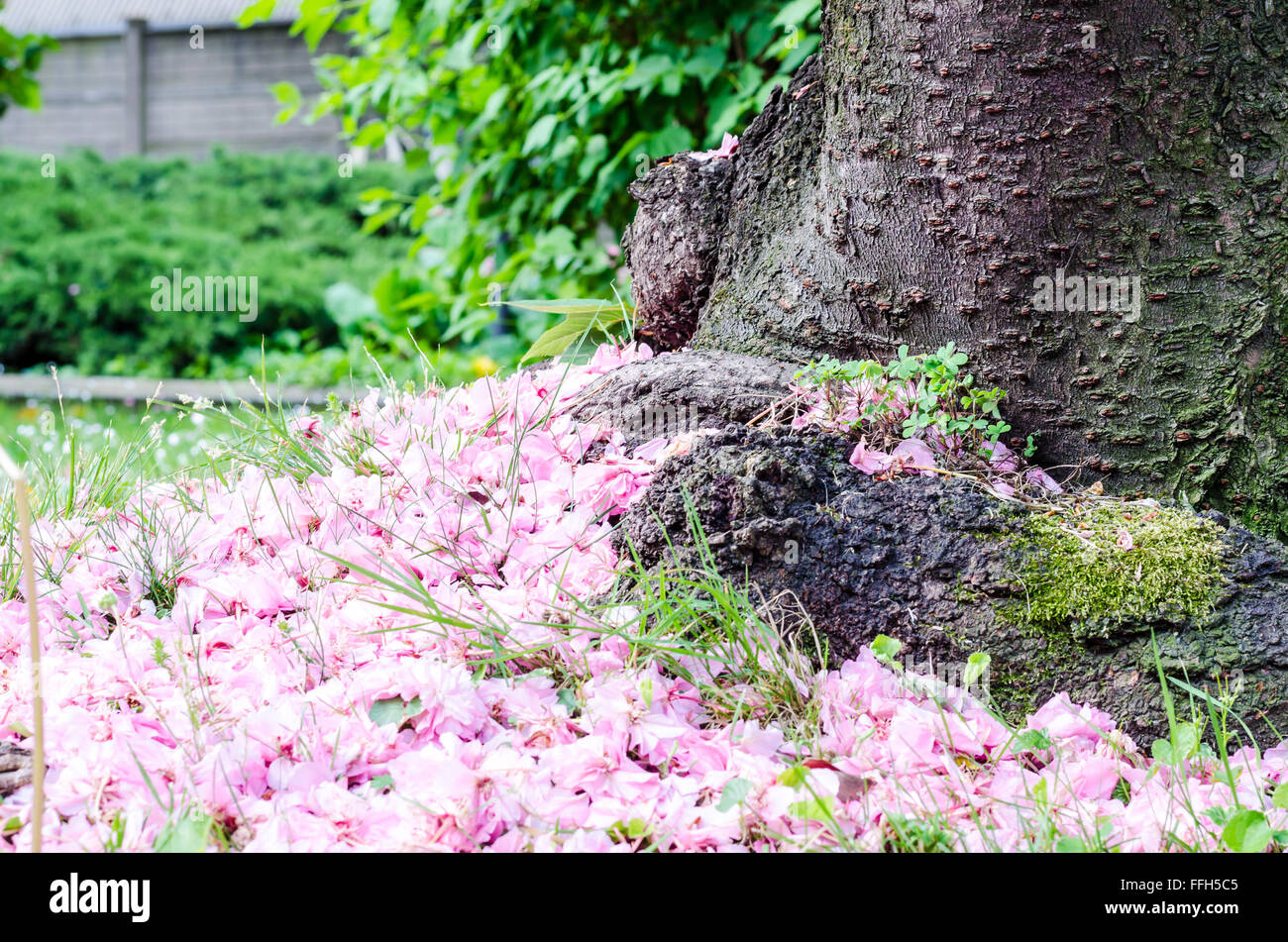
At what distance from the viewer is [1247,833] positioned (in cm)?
133

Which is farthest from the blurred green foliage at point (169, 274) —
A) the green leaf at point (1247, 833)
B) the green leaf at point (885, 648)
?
the green leaf at point (1247, 833)

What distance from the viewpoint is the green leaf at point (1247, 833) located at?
4.32 feet

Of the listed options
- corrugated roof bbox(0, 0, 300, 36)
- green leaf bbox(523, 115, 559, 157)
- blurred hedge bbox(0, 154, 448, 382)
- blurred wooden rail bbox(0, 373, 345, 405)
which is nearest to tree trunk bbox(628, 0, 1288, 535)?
green leaf bbox(523, 115, 559, 157)

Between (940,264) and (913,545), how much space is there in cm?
67

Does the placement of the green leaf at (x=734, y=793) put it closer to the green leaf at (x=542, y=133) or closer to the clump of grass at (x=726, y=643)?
the clump of grass at (x=726, y=643)

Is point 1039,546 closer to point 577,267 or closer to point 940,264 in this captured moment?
point 940,264

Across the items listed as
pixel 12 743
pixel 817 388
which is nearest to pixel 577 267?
pixel 817 388

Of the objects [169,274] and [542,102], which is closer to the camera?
[542,102]

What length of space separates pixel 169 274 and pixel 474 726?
776cm

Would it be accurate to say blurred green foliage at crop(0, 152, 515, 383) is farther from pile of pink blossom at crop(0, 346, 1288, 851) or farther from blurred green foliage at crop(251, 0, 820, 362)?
pile of pink blossom at crop(0, 346, 1288, 851)

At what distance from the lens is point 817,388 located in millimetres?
2088

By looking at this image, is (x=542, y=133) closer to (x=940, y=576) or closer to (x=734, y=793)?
(x=940, y=576)

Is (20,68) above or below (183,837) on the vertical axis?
above

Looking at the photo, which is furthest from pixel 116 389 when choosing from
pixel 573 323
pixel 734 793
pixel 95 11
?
pixel 95 11
